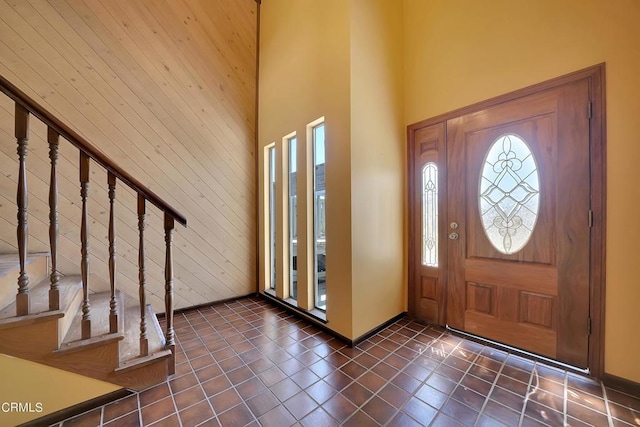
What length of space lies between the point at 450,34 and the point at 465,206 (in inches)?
66.5

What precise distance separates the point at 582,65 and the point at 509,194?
988 mm

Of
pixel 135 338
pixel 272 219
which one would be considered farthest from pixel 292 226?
pixel 135 338

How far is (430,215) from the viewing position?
259cm

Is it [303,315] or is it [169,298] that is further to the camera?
[303,315]

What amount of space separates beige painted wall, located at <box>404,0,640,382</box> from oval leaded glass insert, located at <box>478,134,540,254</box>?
42 centimetres

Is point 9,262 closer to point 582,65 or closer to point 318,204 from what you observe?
point 318,204

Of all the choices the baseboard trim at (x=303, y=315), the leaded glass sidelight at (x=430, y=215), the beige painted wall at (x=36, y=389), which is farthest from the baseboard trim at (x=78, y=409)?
the leaded glass sidelight at (x=430, y=215)

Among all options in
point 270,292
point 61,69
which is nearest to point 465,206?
point 270,292

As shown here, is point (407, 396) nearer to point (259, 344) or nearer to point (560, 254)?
point (259, 344)

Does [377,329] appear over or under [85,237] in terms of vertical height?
under

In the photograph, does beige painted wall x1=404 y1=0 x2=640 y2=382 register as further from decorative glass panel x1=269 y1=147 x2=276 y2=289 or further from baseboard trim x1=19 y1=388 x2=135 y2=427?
baseboard trim x1=19 y1=388 x2=135 y2=427

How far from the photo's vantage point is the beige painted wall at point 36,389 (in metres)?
1.32

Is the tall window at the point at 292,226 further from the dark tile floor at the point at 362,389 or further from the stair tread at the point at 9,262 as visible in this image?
the stair tread at the point at 9,262

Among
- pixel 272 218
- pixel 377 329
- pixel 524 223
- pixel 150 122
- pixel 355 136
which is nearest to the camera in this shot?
pixel 524 223
